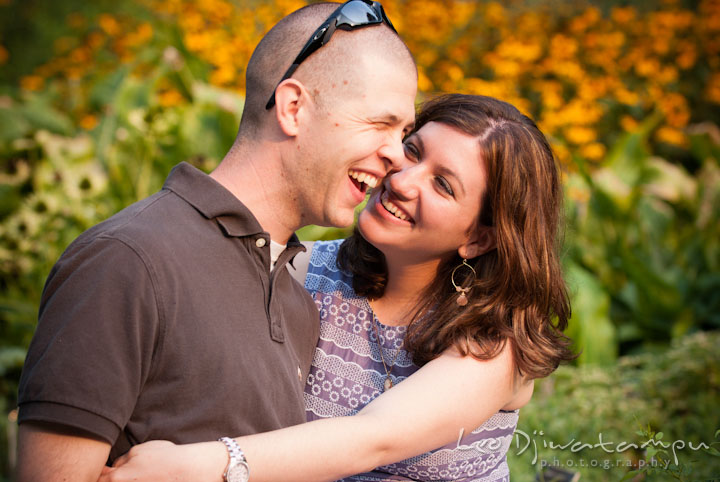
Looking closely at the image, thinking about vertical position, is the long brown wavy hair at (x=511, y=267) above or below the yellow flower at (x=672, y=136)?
above

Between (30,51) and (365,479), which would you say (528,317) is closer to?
(365,479)

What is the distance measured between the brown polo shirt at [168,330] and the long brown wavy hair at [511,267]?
24.5 inches

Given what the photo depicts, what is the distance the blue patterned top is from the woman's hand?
830 mm

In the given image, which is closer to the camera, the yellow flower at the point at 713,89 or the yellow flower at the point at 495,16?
the yellow flower at the point at 713,89

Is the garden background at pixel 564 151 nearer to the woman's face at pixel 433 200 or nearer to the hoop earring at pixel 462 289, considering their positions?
the hoop earring at pixel 462 289

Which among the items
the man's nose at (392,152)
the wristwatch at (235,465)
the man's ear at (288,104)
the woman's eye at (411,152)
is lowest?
the wristwatch at (235,465)

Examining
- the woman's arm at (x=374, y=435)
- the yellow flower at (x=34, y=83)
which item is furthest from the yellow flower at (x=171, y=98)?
the woman's arm at (x=374, y=435)

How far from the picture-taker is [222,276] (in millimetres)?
1759

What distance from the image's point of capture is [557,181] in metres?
2.47

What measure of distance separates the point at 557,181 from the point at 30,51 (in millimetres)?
8888

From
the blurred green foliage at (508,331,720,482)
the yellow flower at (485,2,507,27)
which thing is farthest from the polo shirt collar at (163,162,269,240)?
the yellow flower at (485,2,507,27)

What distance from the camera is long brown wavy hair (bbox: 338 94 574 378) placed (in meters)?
2.28

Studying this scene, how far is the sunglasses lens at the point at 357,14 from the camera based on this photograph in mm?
2002

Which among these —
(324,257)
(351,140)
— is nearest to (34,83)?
(324,257)
